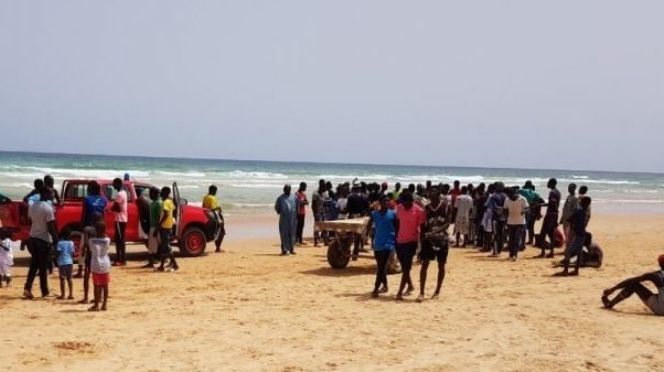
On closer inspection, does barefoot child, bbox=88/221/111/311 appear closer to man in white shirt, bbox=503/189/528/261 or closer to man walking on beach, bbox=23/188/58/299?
man walking on beach, bbox=23/188/58/299

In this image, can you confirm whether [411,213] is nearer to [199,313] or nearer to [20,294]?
[199,313]

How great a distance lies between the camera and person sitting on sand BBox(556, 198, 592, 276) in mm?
13023

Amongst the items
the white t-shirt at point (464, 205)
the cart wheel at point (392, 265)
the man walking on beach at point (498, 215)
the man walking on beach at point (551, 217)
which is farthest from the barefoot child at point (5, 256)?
the man walking on beach at point (551, 217)

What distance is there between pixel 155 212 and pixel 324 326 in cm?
556

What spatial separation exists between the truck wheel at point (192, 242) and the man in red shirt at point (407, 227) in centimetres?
637

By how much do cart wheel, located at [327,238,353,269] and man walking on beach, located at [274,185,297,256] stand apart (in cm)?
225

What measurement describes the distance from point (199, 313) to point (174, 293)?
171 centimetres

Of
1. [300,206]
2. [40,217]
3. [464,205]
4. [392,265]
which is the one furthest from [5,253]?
[464,205]

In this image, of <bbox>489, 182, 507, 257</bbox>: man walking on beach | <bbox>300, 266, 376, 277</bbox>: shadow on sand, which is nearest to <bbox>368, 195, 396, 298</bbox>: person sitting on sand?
<bbox>300, 266, 376, 277</bbox>: shadow on sand

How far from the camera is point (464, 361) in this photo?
7.59m

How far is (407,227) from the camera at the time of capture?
1059cm

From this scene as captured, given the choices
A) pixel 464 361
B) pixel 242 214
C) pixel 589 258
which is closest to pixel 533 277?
pixel 589 258

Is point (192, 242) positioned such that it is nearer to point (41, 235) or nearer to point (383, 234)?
point (41, 235)

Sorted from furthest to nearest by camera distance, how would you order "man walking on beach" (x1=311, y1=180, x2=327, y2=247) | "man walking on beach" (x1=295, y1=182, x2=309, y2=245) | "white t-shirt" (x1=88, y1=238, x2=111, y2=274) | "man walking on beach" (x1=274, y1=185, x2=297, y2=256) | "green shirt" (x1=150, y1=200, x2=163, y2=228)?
"man walking on beach" (x1=311, y1=180, x2=327, y2=247) → "man walking on beach" (x1=295, y1=182, x2=309, y2=245) → "man walking on beach" (x1=274, y1=185, x2=297, y2=256) → "green shirt" (x1=150, y1=200, x2=163, y2=228) → "white t-shirt" (x1=88, y1=238, x2=111, y2=274)
